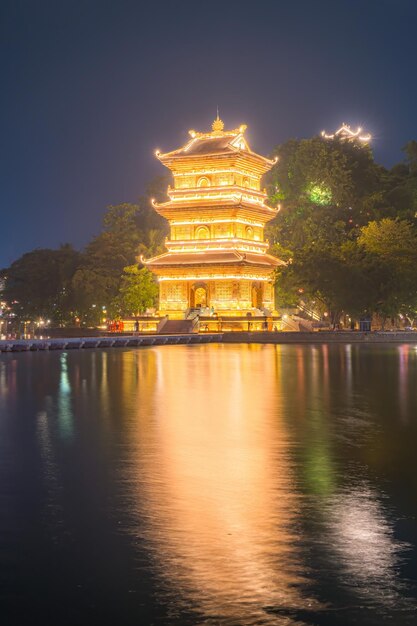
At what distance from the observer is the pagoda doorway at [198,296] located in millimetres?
73819

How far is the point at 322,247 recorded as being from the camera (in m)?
72.9

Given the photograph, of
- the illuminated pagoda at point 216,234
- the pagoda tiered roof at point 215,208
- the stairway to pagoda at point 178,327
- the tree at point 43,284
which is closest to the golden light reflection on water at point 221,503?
the stairway to pagoda at point 178,327

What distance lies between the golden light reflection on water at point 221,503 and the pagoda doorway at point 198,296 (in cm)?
5429

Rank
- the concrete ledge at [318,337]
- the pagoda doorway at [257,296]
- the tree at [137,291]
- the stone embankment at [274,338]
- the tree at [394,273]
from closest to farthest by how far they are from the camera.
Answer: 1. the stone embankment at [274,338]
2. the concrete ledge at [318,337]
3. the tree at [394,273]
4. the pagoda doorway at [257,296]
5. the tree at [137,291]

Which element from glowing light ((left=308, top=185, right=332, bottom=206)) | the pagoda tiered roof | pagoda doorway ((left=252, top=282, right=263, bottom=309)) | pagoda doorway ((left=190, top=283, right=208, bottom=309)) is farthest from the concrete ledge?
glowing light ((left=308, top=185, right=332, bottom=206))

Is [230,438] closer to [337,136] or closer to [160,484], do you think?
[160,484]

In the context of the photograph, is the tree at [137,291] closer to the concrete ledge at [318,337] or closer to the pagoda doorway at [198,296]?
the pagoda doorway at [198,296]

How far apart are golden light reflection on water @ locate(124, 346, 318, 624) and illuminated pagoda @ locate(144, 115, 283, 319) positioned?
5146 cm

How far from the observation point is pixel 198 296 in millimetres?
77250

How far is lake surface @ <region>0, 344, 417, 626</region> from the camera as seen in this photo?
6160mm

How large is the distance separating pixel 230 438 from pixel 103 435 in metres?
2.19

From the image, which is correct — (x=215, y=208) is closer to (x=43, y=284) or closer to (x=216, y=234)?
(x=216, y=234)

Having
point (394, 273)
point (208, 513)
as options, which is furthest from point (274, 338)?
point (208, 513)

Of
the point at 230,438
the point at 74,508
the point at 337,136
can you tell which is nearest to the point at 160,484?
the point at 74,508
